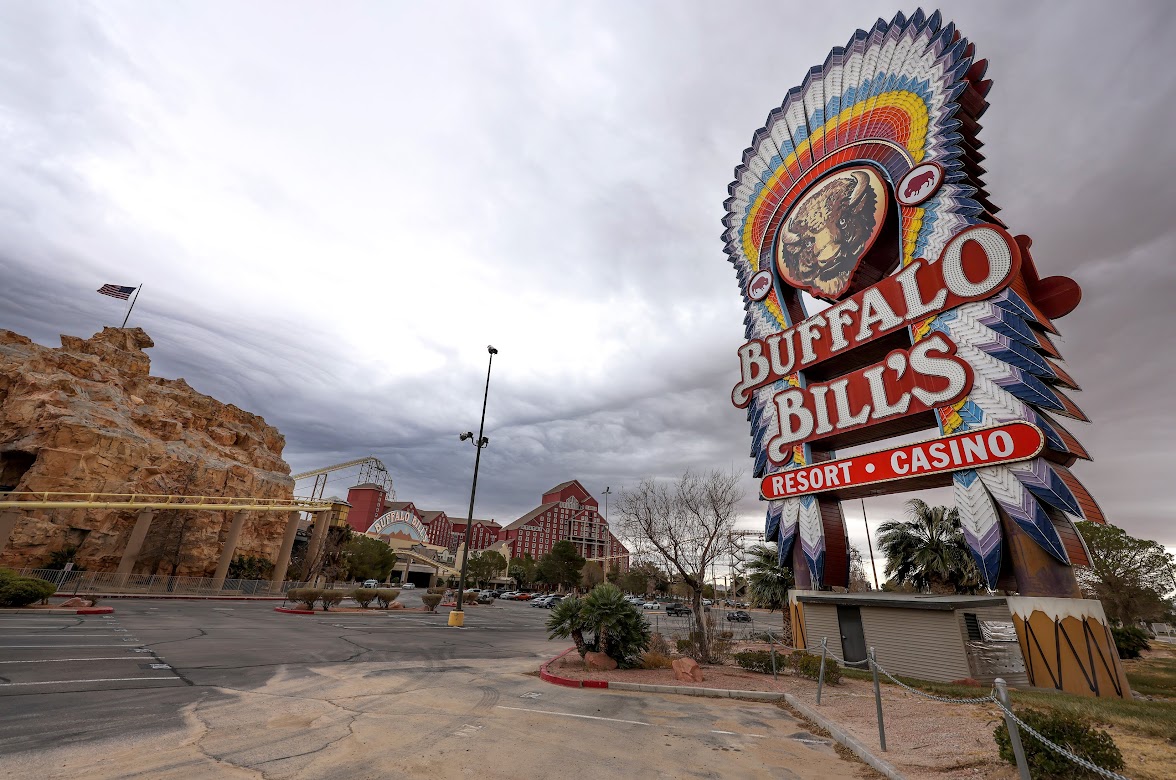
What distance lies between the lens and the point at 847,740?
7.73 meters

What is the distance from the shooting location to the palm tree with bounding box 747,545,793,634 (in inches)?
1118

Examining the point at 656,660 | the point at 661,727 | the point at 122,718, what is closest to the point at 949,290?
the point at 656,660

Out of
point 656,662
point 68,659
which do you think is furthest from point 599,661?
point 68,659

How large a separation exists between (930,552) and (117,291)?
6334 centimetres

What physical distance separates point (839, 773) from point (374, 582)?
70620 millimetres

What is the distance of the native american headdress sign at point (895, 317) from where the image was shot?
16062 millimetres

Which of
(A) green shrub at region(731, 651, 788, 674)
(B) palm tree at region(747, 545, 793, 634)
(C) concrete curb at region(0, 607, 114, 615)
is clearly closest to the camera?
(A) green shrub at region(731, 651, 788, 674)

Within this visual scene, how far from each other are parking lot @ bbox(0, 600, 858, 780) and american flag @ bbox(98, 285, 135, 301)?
38102mm

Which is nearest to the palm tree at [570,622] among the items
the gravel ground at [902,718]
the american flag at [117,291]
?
the gravel ground at [902,718]

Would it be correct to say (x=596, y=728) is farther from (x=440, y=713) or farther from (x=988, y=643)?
(x=988, y=643)

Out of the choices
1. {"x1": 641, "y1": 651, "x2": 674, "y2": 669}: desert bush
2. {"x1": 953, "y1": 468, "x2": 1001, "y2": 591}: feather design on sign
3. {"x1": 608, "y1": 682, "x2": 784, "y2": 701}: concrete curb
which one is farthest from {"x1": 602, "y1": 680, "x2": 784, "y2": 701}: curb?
{"x1": 953, "y1": 468, "x2": 1001, "y2": 591}: feather design on sign

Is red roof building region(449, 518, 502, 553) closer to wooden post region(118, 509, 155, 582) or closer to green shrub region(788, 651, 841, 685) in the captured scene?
wooden post region(118, 509, 155, 582)

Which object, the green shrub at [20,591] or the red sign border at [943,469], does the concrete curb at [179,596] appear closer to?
the green shrub at [20,591]

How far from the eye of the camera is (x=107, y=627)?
55.0 ft
